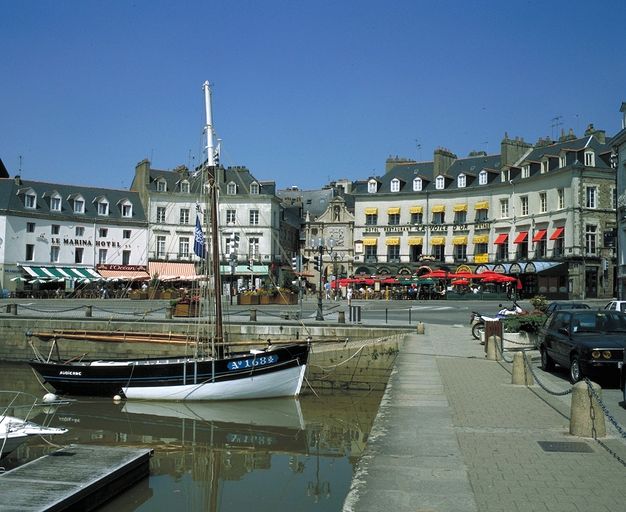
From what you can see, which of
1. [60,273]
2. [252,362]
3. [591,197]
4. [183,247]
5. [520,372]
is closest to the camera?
[520,372]

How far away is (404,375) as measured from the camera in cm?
1417

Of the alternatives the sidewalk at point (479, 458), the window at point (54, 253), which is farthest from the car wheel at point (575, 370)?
the window at point (54, 253)

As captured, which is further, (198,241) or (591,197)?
(591,197)

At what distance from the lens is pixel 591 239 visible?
5359 centimetres

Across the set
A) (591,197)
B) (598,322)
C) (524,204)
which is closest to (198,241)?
(598,322)

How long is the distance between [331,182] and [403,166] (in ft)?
62.7

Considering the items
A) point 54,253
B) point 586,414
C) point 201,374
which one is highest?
point 54,253

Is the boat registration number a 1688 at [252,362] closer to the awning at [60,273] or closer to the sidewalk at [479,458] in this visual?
the sidewalk at [479,458]

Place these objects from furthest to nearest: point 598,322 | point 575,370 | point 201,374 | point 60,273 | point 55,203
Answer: point 55,203, point 60,273, point 201,374, point 598,322, point 575,370

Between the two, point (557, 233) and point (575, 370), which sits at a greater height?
point (557, 233)

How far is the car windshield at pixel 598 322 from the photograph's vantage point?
47.8 ft

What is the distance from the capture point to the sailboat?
62.4 ft

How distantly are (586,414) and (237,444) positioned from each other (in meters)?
8.21

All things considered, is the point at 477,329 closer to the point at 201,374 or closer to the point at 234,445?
the point at 201,374
